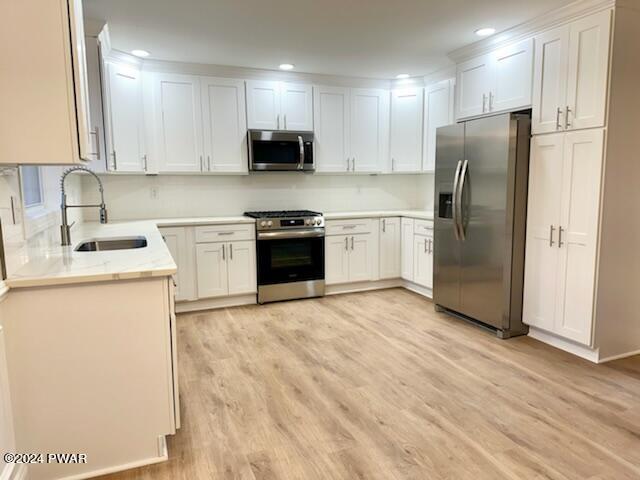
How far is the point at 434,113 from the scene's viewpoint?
15.9 feet

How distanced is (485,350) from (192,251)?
110 inches

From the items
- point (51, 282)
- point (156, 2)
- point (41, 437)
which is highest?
point (156, 2)

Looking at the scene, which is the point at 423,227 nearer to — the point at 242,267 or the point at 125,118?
the point at 242,267

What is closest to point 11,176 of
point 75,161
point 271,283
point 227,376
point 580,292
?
point 75,161

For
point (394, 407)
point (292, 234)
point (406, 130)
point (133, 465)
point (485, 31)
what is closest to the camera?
point (133, 465)

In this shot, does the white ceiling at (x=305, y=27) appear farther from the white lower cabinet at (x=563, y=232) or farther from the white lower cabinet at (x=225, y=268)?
the white lower cabinet at (x=225, y=268)

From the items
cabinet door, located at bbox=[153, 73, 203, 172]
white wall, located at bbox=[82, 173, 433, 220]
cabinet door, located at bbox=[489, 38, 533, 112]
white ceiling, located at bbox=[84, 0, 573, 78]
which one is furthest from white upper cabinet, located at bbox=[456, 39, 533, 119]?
cabinet door, located at bbox=[153, 73, 203, 172]

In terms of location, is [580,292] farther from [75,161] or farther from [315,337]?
[75,161]

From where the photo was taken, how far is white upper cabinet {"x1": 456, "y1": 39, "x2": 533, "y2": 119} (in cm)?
332

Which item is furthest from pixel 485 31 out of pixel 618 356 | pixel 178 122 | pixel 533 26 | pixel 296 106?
pixel 178 122

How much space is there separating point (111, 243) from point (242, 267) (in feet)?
5.05

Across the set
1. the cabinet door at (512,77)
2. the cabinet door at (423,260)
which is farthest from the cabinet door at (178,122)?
the cabinet door at (512,77)

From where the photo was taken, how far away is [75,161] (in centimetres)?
166

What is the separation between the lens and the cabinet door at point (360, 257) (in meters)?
4.88
